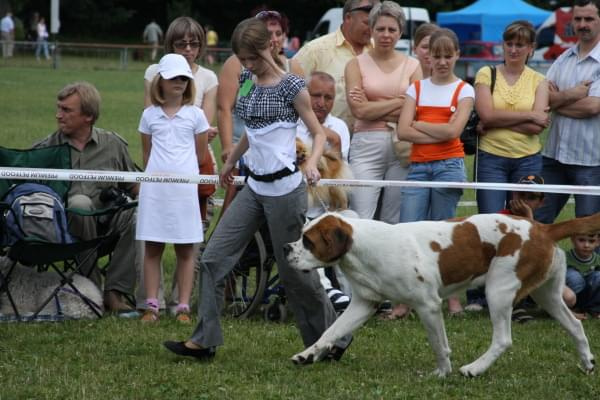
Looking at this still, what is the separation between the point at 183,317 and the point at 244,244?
1.60 metres

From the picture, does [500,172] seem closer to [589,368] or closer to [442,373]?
[589,368]

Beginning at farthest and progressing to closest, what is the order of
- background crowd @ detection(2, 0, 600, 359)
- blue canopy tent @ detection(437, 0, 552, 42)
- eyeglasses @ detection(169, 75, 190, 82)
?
blue canopy tent @ detection(437, 0, 552, 42), background crowd @ detection(2, 0, 600, 359), eyeglasses @ detection(169, 75, 190, 82)

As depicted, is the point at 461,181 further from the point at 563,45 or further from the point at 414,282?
the point at 563,45

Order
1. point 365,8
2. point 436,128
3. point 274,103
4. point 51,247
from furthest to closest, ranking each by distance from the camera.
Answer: point 365,8 → point 436,128 → point 51,247 → point 274,103

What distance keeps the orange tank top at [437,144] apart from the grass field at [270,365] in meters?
1.22

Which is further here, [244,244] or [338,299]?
[338,299]

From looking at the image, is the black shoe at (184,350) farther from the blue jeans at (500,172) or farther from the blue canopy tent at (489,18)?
the blue canopy tent at (489,18)

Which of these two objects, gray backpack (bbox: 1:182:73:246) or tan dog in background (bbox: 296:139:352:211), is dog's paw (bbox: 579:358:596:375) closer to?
tan dog in background (bbox: 296:139:352:211)

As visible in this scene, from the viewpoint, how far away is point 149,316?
777 centimetres

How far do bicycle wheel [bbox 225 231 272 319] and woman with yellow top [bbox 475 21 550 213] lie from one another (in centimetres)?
177

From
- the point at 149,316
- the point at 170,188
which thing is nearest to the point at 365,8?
the point at 170,188

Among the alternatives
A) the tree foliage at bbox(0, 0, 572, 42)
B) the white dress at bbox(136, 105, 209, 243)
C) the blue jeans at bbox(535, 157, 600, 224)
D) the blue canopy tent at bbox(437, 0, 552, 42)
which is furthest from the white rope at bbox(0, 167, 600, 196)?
the tree foliage at bbox(0, 0, 572, 42)

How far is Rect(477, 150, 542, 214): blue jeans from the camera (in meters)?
8.38

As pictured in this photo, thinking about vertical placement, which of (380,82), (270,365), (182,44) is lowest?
(270,365)
